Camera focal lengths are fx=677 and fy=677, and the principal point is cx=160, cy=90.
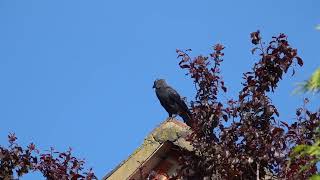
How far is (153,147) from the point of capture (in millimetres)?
6590

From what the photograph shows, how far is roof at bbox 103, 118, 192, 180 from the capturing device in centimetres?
642

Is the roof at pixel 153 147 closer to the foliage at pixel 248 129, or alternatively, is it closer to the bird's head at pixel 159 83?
the foliage at pixel 248 129

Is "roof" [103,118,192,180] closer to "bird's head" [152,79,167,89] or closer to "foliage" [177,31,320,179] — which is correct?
"foliage" [177,31,320,179]

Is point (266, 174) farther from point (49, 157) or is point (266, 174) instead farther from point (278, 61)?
point (49, 157)

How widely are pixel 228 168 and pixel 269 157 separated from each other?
1.07 feet

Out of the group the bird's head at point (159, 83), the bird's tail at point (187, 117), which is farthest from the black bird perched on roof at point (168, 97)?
the bird's tail at point (187, 117)

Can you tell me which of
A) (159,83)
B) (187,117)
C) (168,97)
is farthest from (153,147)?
(159,83)

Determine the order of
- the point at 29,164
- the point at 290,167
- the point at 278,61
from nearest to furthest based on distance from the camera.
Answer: the point at 290,167
the point at 278,61
the point at 29,164

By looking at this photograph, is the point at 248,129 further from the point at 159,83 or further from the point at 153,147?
the point at 159,83

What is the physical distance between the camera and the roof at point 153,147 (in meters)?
6.42

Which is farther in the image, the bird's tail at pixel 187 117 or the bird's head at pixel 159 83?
the bird's head at pixel 159 83

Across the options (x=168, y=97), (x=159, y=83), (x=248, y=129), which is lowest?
(x=248, y=129)

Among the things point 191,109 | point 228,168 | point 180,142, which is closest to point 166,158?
point 180,142

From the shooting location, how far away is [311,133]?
536 cm
